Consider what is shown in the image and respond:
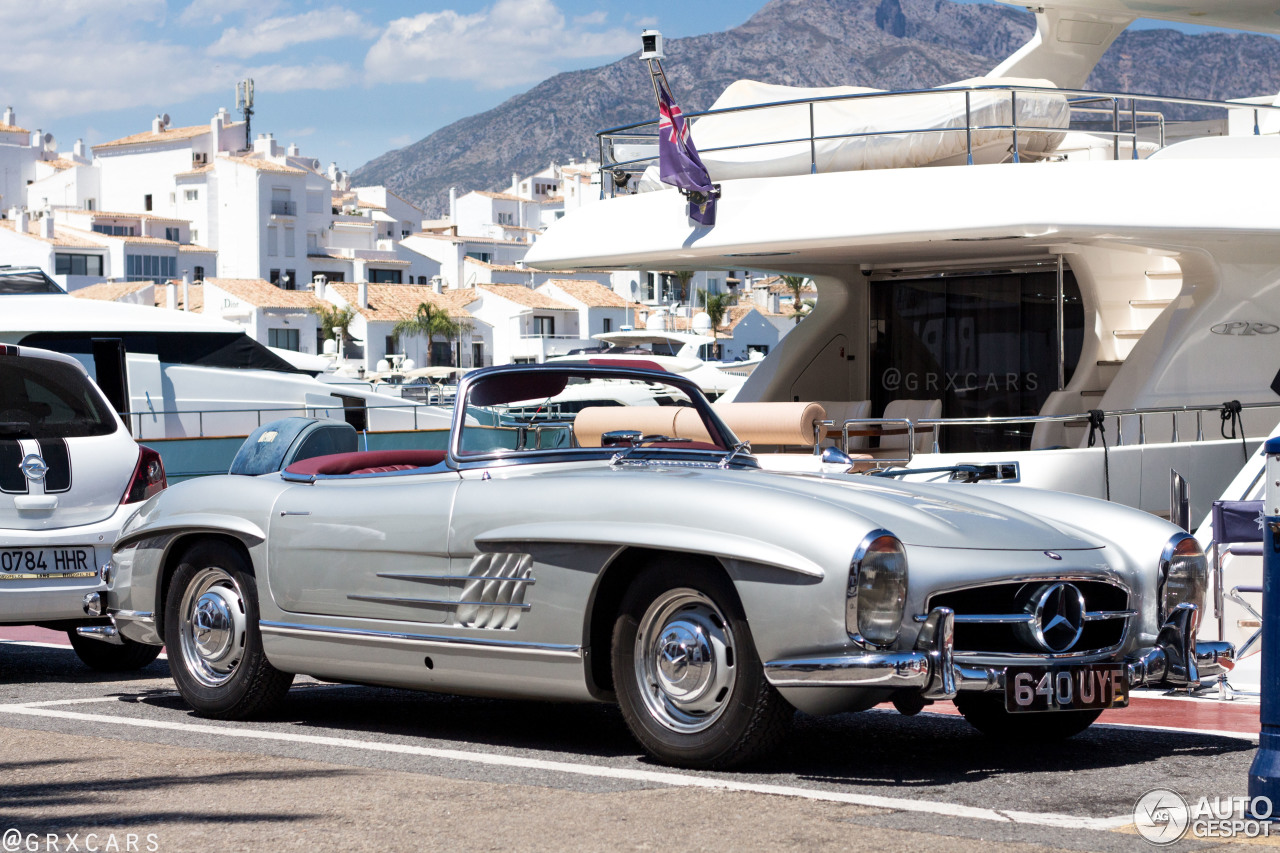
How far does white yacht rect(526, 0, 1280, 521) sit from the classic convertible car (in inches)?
220

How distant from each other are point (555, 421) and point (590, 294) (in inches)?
3400

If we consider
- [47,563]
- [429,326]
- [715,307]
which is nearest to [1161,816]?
[47,563]

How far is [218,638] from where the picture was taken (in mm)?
6531

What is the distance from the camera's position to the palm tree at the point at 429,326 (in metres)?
88.2

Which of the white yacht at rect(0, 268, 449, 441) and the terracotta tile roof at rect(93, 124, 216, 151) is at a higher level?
the terracotta tile roof at rect(93, 124, 216, 151)

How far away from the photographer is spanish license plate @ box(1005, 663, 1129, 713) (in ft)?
15.9

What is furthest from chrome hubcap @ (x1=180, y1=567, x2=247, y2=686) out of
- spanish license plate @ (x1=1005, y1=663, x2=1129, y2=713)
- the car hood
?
spanish license plate @ (x1=1005, y1=663, x2=1129, y2=713)

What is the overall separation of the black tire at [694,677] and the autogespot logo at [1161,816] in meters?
1.10

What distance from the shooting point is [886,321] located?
1555cm

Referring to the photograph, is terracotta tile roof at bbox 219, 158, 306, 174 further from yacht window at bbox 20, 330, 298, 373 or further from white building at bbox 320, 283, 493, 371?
yacht window at bbox 20, 330, 298, 373

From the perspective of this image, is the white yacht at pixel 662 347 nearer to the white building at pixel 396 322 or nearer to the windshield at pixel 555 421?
the white building at pixel 396 322

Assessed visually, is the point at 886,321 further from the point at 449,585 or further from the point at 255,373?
the point at 255,373

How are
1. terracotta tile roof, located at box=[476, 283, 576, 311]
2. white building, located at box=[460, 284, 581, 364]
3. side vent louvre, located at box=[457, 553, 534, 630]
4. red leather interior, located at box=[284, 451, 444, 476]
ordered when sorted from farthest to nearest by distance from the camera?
terracotta tile roof, located at box=[476, 283, 576, 311], white building, located at box=[460, 284, 581, 364], red leather interior, located at box=[284, 451, 444, 476], side vent louvre, located at box=[457, 553, 534, 630]

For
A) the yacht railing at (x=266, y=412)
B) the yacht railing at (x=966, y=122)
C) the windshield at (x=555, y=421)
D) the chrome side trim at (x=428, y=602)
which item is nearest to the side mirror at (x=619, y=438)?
the windshield at (x=555, y=421)
